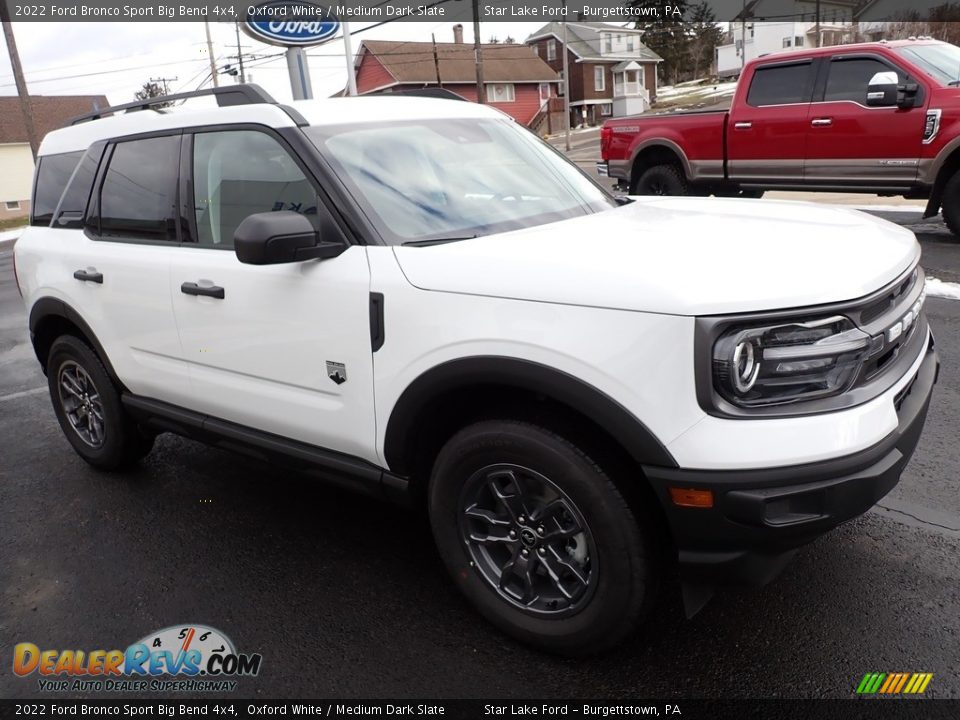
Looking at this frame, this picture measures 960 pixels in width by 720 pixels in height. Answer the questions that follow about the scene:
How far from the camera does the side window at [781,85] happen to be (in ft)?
31.5

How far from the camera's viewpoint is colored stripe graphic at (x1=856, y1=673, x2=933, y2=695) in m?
2.39

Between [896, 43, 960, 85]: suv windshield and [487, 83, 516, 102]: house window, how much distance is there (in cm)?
4483

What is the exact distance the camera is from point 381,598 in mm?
3064

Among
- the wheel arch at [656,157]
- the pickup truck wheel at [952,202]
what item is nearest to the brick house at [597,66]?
the wheel arch at [656,157]


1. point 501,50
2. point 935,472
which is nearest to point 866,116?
point 935,472

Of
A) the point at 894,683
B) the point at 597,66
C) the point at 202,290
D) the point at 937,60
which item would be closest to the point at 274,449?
the point at 202,290

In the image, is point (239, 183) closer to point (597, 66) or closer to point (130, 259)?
point (130, 259)

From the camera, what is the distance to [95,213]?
13.3 feet

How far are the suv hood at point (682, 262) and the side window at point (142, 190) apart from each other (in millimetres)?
1478

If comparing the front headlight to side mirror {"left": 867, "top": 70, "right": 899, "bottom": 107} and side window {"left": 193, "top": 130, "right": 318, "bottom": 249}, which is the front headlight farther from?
side mirror {"left": 867, "top": 70, "right": 899, "bottom": 107}

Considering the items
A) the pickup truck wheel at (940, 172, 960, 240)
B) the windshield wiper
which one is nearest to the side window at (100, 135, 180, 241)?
the windshield wiper

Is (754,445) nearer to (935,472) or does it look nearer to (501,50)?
(935,472)

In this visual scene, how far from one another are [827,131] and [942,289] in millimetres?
3225

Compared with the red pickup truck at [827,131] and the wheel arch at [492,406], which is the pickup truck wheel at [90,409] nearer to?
the wheel arch at [492,406]
